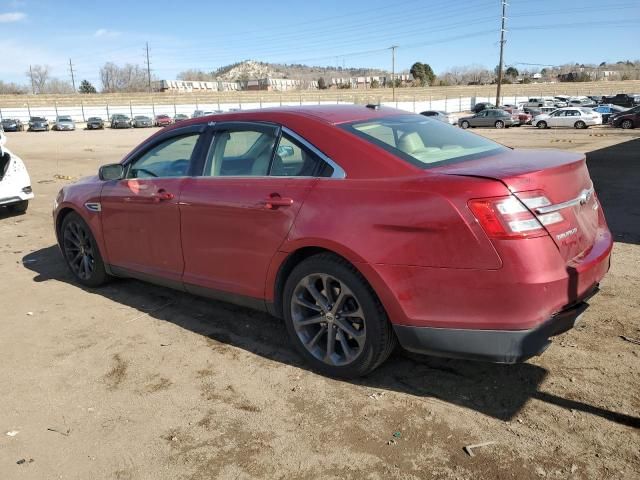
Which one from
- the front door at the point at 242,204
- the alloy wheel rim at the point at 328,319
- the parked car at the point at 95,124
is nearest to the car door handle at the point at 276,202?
the front door at the point at 242,204

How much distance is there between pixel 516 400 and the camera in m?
3.10

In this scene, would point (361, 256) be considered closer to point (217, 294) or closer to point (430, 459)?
point (430, 459)

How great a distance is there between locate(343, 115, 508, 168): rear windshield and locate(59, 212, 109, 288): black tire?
3.07 meters

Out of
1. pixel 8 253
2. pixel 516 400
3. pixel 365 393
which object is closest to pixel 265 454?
pixel 365 393

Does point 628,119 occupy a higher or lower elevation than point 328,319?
higher

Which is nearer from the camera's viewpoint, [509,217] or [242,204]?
[509,217]

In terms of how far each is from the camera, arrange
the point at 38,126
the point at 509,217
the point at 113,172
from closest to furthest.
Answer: the point at 509,217 → the point at 113,172 → the point at 38,126

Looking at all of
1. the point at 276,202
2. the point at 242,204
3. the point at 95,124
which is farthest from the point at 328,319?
the point at 95,124

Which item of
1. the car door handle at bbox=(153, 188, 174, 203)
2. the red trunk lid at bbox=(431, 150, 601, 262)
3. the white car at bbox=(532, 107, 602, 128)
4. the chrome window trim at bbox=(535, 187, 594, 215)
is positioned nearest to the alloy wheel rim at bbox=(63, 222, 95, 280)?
the car door handle at bbox=(153, 188, 174, 203)

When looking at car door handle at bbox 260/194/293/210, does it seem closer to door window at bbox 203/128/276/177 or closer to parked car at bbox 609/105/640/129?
door window at bbox 203/128/276/177

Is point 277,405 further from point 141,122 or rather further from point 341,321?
point 141,122

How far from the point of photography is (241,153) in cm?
401

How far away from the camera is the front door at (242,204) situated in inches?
139

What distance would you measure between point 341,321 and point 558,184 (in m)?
1.49
